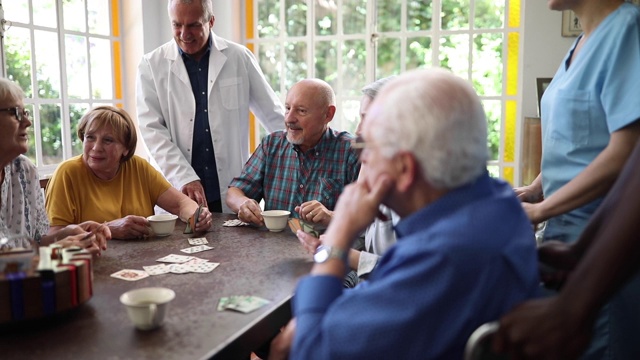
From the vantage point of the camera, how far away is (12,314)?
114 centimetres

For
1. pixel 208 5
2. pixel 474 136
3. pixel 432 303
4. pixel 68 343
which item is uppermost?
pixel 208 5

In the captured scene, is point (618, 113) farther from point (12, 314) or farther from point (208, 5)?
point (208, 5)

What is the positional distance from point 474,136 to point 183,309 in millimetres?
771

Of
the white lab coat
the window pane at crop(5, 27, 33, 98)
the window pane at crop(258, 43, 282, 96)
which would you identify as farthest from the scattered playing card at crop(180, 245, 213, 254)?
the window pane at crop(258, 43, 282, 96)

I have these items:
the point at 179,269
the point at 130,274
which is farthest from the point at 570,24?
the point at 130,274

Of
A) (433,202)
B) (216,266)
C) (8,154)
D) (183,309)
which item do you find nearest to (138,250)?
(216,266)

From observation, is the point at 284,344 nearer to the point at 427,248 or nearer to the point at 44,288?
the point at 427,248

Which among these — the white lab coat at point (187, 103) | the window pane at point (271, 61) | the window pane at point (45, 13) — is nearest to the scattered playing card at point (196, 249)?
the white lab coat at point (187, 103)

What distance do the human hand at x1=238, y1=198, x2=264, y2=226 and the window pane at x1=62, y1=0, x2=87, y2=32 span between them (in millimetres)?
2471

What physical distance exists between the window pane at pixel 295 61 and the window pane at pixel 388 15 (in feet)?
2.11

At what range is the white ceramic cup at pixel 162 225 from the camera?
2.02m

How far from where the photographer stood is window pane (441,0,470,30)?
398 centimetres

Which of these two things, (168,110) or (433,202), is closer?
(433,202)

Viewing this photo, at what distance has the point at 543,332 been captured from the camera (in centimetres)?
76
